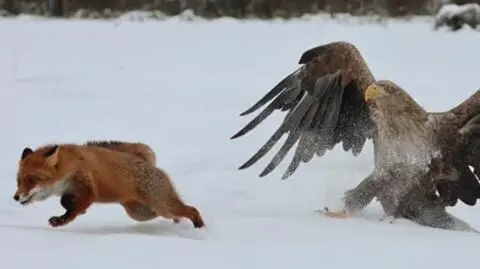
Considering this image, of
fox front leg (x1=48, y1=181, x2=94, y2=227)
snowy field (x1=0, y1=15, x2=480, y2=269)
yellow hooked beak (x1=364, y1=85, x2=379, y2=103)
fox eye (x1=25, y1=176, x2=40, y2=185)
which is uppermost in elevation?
yellow hooked beak (x1=364, y1=85, x2=379, y2=103)

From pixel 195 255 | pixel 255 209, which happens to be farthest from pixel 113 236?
pixel 255 209

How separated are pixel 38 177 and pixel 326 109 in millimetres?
2173

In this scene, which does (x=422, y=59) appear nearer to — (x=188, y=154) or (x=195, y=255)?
(x=188, y=154)

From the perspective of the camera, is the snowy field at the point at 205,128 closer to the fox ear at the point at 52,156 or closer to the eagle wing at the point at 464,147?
the fox ear at the point at 52,156

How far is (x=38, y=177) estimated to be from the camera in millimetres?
4523

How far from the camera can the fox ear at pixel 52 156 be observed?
14.9 ft

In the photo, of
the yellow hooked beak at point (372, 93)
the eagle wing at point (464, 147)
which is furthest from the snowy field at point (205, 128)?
the yellow hooked beak at point (372, 93)

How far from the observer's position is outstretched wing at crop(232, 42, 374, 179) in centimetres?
614

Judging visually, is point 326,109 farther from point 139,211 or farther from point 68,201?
point 68,201

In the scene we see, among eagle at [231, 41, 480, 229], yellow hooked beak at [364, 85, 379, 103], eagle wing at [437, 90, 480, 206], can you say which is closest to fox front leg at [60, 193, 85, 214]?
eagle at [231, 41, 480, 229]

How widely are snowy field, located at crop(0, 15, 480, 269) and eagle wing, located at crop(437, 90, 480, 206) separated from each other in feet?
1.35

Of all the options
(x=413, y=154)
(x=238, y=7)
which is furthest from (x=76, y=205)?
(x=238, y=7)

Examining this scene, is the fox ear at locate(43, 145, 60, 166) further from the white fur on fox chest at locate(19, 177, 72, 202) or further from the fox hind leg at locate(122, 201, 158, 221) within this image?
the fox hind leg at locate(122, 201, 158, 221)

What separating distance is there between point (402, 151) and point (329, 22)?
1221 cm
